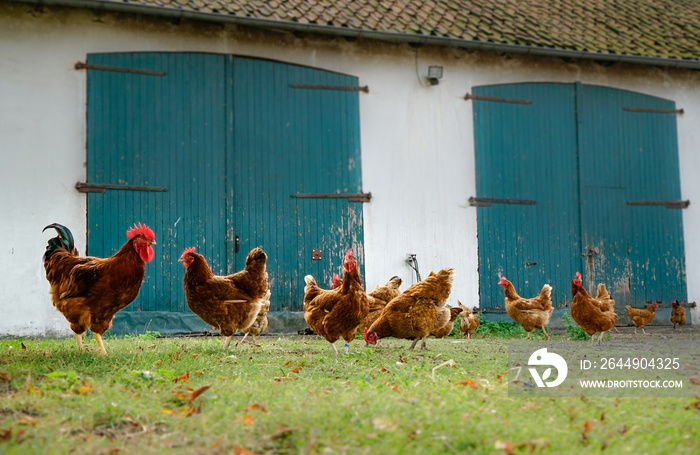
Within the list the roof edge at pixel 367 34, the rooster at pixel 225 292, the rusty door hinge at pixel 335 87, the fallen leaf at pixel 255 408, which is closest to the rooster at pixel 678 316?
the roof edge at pixel 367 34

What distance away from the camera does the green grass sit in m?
3.04

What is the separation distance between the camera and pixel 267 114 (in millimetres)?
9930

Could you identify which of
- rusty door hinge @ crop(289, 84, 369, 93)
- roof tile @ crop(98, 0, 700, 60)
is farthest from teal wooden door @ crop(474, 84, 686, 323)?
rusty door hinge @ crop(289, 84, 369, 93)

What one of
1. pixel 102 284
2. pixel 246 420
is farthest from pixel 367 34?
pixel 246 420

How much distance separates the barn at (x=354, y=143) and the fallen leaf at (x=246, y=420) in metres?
6.08

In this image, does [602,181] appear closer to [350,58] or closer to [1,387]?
[350,58]

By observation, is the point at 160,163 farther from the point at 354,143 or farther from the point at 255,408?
the point at 255,408

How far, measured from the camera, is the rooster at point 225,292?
6.61 m

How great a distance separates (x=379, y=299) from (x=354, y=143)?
3.04 meters

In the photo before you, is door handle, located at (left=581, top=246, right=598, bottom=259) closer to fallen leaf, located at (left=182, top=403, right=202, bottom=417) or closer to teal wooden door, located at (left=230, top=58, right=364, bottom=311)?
teal wooden door, located at (left=230, top=58, right=364, bottom=311)

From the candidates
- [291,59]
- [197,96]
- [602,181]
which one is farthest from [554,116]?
[197,96]

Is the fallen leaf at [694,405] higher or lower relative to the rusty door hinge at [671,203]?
lower

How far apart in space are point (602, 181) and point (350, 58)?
15.7 feet

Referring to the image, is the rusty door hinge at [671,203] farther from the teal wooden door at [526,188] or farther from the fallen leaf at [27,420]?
the fallen leaf at [27,420]
